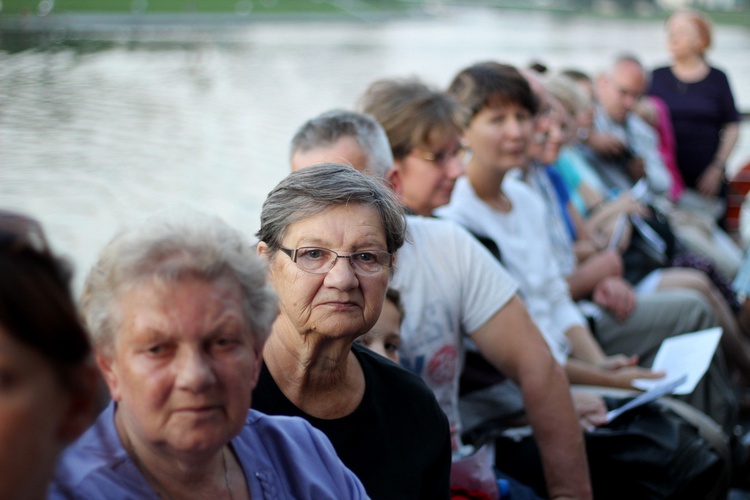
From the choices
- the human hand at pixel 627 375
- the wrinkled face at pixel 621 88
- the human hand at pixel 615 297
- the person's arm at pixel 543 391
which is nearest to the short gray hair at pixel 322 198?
the person's arm at pixel 543 391

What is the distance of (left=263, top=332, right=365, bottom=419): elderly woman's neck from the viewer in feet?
6.61

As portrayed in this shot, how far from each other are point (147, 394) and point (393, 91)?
1.95 metres

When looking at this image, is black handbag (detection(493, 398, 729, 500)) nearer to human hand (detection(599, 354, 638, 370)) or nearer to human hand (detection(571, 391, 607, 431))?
human hand (detection(571, 391, 607, 431))

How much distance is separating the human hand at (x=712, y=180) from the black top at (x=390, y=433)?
585cm

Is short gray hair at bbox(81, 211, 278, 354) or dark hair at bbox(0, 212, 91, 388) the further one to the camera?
short gray hair at bbox(81, 211, 278, 354)

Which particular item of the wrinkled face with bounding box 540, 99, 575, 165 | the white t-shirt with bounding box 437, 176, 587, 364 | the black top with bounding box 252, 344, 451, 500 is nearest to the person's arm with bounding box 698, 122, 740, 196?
the wrinkled face with bounding box 540, 99, 575, 165

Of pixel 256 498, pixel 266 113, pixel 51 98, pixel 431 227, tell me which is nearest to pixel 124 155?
pixel 51 98

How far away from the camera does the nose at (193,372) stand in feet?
4.44

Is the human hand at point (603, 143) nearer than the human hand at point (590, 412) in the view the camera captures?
No

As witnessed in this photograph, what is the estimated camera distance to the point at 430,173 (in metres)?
3.04

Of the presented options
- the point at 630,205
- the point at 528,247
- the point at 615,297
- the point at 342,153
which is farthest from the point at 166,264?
the point at 630,205

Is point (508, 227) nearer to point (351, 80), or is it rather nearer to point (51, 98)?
point (51, 98)

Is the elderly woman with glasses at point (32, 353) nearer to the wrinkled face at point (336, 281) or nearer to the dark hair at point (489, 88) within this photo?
the wrinkled face at point (336, 281)

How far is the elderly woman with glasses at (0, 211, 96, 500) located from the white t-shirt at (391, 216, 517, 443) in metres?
1.63
